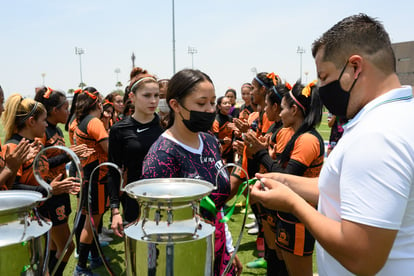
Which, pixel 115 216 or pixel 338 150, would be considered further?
pixel 115 216

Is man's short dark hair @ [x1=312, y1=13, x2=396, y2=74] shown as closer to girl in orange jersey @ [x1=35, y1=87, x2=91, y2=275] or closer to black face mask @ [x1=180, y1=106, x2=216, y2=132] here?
black face mask @ [x1=180, y1=106, x2=216, y2=132]

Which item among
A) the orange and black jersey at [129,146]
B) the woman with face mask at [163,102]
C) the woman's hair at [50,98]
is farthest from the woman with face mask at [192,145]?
the woman with face mask at [163,102]

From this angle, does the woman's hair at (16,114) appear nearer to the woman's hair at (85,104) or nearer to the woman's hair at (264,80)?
the woman's hair at (85,104)

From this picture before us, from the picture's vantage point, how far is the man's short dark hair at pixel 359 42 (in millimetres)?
1189

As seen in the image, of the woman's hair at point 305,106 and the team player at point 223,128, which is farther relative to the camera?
the team player at point 223,128

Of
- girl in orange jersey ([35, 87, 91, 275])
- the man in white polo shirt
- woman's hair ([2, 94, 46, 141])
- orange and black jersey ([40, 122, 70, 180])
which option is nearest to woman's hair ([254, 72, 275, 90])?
girl in orange jersey ([35, 87, 91, 275])

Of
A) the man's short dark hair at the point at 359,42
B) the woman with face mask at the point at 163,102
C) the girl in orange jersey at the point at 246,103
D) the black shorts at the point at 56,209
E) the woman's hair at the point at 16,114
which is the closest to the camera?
the man's short dark hair at the point at 359,42

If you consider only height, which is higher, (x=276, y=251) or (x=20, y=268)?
(x=20, y=268)

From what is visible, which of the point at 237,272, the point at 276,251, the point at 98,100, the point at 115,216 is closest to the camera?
the point at 237,272

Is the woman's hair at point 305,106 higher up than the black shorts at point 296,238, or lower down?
higher up

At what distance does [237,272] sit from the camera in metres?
2.07

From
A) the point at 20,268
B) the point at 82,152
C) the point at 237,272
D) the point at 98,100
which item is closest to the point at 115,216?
the point at 82,152

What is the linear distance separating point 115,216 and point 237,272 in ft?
3.05

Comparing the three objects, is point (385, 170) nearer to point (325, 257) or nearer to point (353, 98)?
point (353, 98)
